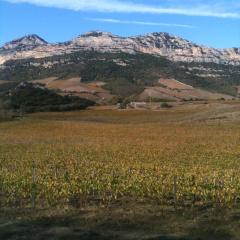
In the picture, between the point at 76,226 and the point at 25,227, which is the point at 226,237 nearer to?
the point at 76,226

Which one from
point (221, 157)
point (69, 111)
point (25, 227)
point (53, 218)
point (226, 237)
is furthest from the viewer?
point (69, 111)

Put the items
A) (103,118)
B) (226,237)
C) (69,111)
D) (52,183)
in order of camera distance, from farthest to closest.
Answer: (69,111) → (103,118) → (52,183) → (226,237)

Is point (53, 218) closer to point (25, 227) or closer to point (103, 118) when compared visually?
point (25, 227)

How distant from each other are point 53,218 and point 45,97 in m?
150

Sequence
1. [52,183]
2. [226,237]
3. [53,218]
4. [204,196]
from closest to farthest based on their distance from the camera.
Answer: [226,237], [53,218], [204,196], [52,183]

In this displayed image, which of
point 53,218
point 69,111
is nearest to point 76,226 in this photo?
point 53,218

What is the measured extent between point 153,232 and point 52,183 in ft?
22.8

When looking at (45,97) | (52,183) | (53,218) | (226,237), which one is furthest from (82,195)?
(45,97)

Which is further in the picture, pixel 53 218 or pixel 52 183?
pixel 52 183

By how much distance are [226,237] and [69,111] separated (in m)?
129

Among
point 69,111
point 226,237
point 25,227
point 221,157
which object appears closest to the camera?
point 226,237

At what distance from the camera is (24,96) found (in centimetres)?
16350

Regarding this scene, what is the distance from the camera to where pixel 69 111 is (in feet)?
459

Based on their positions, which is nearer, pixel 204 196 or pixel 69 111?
pixel 204 196
